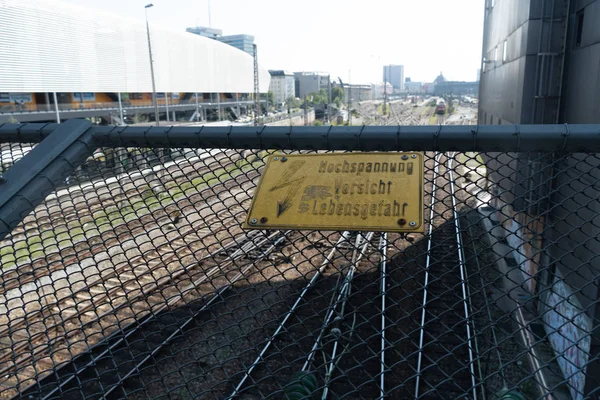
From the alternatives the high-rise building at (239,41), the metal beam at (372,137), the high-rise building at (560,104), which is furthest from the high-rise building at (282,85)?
the metal beam at (372,137)

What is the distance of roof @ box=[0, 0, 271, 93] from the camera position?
24614mm

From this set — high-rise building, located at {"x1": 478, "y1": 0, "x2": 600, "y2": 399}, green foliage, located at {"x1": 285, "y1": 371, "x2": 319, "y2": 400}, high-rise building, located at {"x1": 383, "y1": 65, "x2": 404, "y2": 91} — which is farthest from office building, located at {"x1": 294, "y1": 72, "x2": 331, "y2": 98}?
high-rise building, located at {"x1": 383, "y1": 65, "x2": 404, "y2": 91}

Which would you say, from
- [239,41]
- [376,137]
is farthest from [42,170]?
[239,41]

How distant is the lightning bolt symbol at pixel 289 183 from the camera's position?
171cm

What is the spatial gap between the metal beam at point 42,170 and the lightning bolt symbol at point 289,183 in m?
0.90

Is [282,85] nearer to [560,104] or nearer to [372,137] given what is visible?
[560,104]

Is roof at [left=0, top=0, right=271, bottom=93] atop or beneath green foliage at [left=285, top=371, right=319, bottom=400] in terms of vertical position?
atop

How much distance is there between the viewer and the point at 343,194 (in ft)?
5.42

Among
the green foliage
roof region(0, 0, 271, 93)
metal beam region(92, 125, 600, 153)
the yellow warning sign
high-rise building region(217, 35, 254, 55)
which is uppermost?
high-rise building region(217, 35, 254, 55)

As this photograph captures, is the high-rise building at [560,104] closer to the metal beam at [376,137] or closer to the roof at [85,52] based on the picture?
the metal beam at [376,137]

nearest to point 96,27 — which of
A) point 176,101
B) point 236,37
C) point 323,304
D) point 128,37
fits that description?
point 128,37

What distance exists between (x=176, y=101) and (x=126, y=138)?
129 ft

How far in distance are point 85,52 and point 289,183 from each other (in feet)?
102

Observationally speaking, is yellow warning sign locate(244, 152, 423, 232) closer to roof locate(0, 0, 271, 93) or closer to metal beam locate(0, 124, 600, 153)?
metal beam locate(0, 124, 600, 153)
